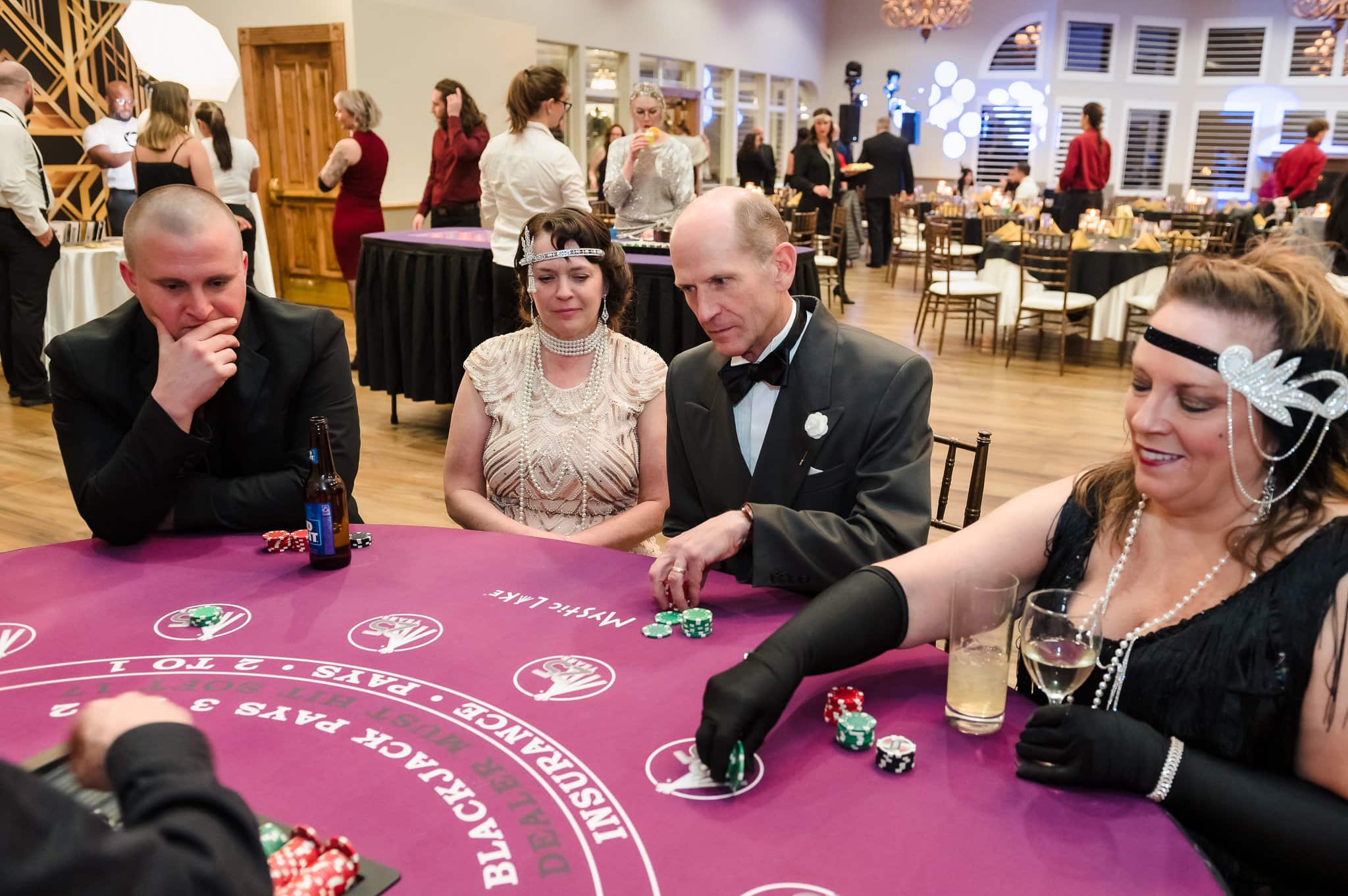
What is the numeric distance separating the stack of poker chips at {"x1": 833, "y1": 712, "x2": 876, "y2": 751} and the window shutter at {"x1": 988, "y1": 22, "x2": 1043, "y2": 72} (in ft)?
55.2

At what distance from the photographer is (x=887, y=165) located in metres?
11.6

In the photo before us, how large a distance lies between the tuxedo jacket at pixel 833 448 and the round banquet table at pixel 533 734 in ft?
0.77

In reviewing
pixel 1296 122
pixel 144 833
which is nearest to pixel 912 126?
pixel 1296 122

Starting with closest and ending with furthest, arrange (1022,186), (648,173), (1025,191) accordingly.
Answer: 1. (648,173)
2. (1025,191)
3. (1022,186)

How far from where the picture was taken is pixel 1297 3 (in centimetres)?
1138

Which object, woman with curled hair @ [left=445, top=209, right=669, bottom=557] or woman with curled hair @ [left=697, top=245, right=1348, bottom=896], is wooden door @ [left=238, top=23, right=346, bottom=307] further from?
woman with curled hair @ [left=697, top=245, right=1348, bottom=896]

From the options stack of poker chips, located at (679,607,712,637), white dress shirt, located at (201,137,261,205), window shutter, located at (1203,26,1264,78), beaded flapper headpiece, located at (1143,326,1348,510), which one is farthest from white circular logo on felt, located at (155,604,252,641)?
window shutter, located at (1203,26,1264,78)

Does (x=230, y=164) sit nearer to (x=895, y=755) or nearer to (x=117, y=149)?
(x=117, y=149)

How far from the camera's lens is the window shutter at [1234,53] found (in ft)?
50.0

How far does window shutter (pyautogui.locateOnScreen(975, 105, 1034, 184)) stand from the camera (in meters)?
16.2

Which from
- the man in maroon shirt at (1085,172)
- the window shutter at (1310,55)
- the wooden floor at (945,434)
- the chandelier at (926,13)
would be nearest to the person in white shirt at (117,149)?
the wooden floor at (945,434)

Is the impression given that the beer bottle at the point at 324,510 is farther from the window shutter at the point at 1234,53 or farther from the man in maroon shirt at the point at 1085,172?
the window shutter at the point at 1234,53

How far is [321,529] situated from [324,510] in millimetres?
37

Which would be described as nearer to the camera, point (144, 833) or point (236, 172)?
point (144, 833)
